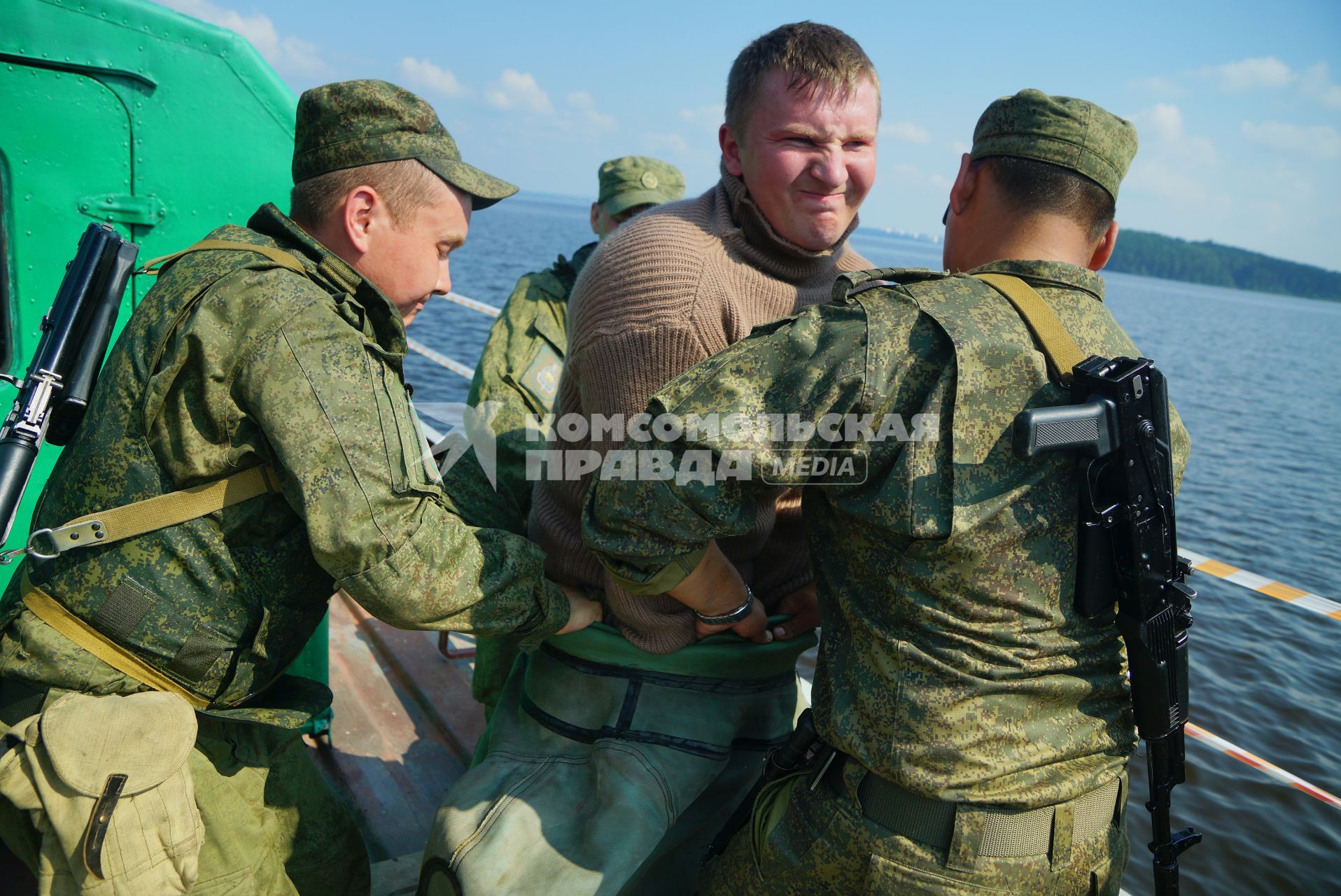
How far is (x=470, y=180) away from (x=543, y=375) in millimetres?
2152

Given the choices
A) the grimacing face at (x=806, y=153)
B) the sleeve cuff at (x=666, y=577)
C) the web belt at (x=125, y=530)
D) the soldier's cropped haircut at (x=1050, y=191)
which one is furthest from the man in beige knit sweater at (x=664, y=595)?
the web belt at (x=125, y=530)

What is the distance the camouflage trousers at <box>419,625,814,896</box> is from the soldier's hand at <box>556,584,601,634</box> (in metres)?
0.04

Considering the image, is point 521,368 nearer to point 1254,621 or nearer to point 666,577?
point 666,577

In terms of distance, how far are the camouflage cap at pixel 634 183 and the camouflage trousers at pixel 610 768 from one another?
121 inches

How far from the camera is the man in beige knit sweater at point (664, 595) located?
215 centimetres

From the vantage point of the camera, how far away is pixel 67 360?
2.31 meters

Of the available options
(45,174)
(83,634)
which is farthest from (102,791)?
(45,174)

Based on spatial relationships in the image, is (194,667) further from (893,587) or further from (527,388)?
(527,388)

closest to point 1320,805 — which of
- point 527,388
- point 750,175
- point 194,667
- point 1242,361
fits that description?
point 527,388

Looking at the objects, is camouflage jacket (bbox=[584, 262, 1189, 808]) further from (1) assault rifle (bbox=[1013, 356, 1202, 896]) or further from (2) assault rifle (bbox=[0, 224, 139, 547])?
(2) assault rifle (bbox=[0, 224, 139, 547])

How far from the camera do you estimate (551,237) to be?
80.4 m

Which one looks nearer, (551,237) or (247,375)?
(247,375)

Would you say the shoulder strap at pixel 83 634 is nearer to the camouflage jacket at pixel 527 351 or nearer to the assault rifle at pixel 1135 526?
the camouflage jacket at pixel 527 351

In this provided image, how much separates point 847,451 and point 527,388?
2.77m
